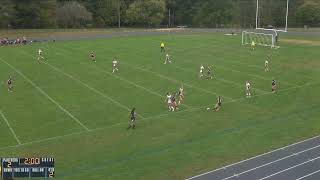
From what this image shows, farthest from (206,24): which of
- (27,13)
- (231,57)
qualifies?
(231,57)

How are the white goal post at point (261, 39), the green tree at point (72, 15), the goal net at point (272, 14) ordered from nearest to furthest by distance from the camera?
the white goal post at point (261, 39)
the green tree at point (72, 15)
the goal net at point (272, 14)

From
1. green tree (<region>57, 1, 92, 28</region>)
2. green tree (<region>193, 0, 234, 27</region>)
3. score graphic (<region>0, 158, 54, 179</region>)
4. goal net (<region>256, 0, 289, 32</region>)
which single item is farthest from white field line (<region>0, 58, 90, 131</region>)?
green tree (<region>193, 0, 234, 27</region>)

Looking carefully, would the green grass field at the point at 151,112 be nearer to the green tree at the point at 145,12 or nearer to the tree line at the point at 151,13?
the tree line at the point at 151,13

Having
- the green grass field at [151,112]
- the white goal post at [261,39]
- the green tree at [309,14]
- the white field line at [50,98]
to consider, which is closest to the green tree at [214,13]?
the green tree at [309,14]

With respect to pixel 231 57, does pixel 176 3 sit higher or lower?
higher

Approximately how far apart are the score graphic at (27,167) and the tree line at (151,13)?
259 feet

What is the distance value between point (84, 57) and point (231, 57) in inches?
696

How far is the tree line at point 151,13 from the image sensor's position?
333 ft

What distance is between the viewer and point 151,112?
36719 mm

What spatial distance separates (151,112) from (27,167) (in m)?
16.5

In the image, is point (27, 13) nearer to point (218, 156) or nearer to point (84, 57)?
point (84, 57)

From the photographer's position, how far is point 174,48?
226ft

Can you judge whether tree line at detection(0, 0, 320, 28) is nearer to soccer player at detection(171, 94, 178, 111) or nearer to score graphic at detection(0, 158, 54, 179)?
soccer player at detection(171, 94, 178, 111)

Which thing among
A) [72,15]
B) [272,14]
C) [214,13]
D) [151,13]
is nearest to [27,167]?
[72,15]
